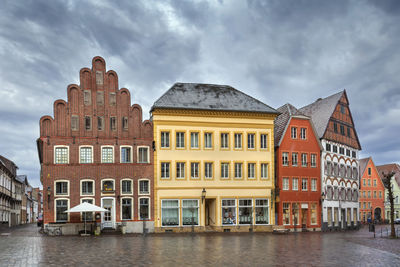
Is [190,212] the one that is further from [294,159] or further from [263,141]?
[294,159]

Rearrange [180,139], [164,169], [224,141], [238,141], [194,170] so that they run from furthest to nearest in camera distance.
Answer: [238,141] → [224,141] → [194,170] → [180,139] → [164,169]

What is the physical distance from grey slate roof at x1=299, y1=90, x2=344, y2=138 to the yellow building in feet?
33.8

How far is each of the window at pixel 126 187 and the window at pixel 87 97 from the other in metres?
8.25

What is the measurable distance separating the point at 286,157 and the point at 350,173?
48.7 feet

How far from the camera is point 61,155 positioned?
4338cm

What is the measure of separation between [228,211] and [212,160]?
18.3 ft

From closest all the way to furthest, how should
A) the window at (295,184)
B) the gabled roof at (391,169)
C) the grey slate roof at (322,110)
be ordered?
the window at (295,184), the grey slate roof at (322,110), the gabled roof at (391,169)

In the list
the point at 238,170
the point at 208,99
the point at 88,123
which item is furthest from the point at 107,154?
the point at 238,170

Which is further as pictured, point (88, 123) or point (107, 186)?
point (88, 123)

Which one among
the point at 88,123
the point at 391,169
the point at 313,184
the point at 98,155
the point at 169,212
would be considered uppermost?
the point at 88,123

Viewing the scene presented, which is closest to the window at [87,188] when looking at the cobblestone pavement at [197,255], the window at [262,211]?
the cobblestone pavement at [197,255]

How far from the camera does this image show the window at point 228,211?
47694 millimetres

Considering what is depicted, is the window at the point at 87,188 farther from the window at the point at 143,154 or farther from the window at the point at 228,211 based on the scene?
the window at the point at 228,211

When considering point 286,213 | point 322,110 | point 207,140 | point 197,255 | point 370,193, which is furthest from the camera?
point 370,193
